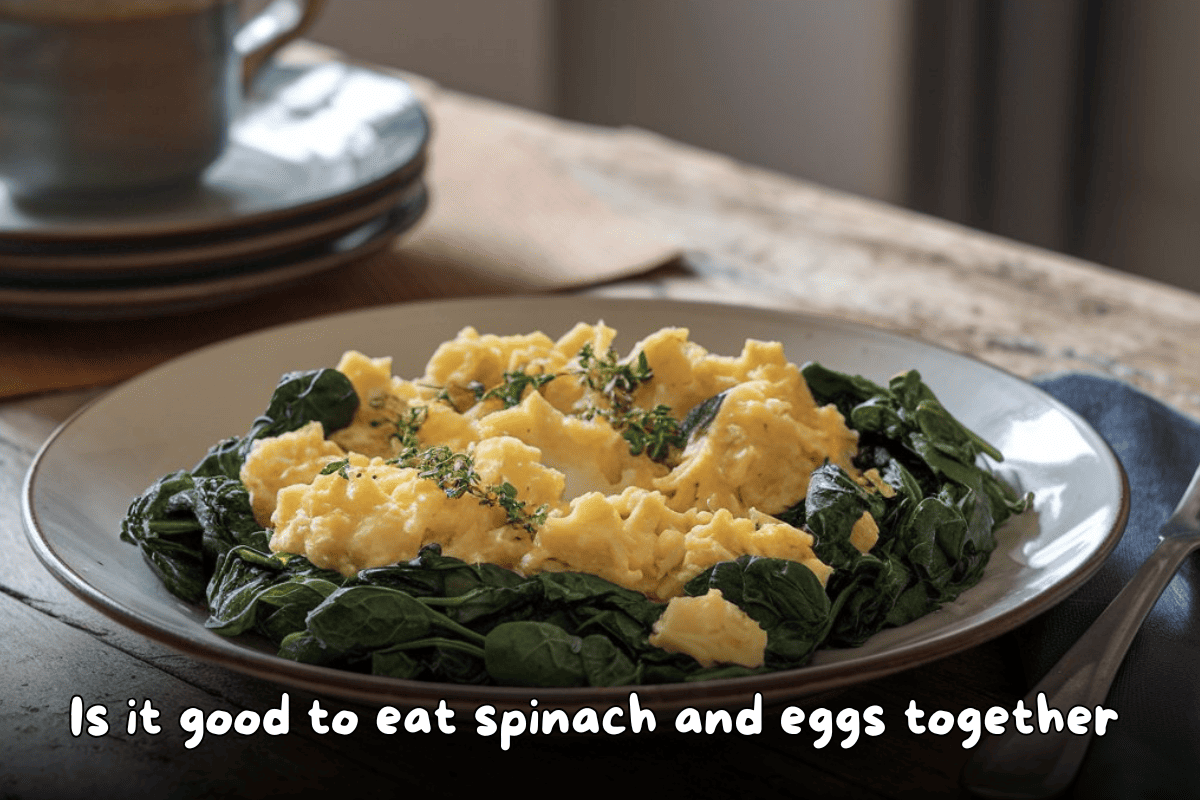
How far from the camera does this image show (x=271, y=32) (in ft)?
8.16

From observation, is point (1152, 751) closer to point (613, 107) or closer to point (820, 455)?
point (820, 455)

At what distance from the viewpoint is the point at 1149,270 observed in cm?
512

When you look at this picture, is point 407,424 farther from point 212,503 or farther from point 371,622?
point 371,622

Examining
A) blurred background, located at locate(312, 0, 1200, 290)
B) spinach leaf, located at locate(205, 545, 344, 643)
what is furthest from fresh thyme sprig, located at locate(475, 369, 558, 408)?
blurred background, located at locate(312, 0, 1200, 290)

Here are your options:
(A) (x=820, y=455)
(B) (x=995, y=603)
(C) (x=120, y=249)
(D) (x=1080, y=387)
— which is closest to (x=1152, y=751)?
(B) (x=995, y=603)

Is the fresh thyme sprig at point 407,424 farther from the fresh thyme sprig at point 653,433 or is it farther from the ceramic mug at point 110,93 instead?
the ceramic mug at point 110,93

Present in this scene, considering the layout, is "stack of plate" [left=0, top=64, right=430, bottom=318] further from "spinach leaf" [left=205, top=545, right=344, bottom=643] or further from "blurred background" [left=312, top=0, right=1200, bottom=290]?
"blurred background" [left=312, top=0, right=1200, bottom=290]

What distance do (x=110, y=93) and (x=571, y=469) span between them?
1126mm

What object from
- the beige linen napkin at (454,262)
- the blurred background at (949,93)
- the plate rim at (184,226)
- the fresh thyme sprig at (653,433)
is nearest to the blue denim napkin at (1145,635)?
the fresh thyme sprig at (653,433)

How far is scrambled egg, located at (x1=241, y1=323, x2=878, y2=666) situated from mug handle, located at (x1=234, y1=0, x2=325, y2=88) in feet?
3.62

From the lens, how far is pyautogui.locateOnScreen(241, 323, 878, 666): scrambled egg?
3.98 feet

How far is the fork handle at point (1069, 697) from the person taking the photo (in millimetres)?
1020

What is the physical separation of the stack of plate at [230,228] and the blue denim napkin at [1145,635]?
1.17m

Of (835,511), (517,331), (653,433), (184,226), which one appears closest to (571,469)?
(653,433)
